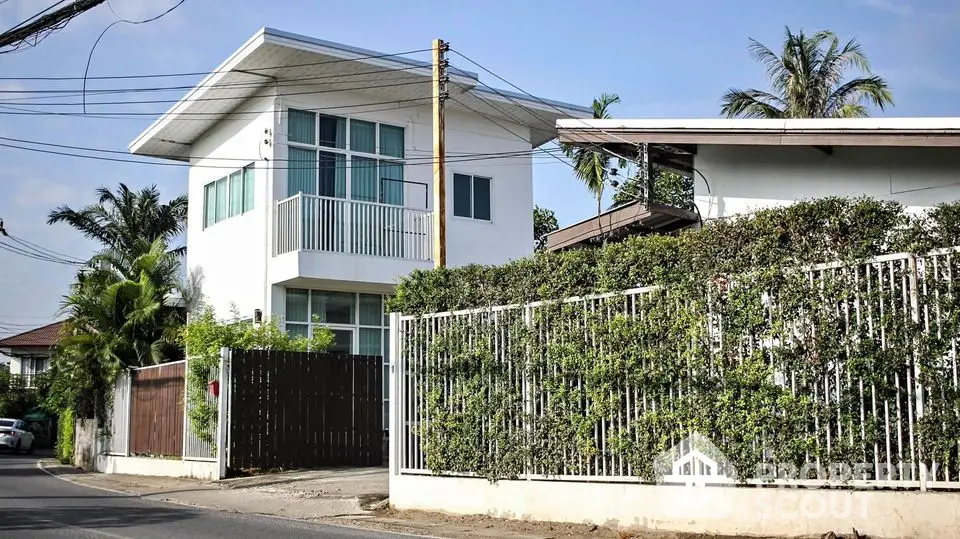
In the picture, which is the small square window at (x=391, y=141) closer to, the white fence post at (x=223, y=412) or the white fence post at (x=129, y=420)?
the white fence post at (x=223, y=412)

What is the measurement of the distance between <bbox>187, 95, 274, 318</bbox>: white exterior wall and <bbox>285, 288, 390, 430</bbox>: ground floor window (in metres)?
0.81

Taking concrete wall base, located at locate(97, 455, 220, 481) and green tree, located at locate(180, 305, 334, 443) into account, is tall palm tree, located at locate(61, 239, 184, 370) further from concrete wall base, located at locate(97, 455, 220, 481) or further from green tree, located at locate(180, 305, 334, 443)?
green tree, located at locate(180, 305, 334, 443)

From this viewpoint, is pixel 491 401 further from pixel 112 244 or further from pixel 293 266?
pixel 112 244

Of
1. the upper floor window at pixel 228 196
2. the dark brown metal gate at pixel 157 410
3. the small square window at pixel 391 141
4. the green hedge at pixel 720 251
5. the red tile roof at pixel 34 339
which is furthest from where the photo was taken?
the red tile roof at pixel 34 339

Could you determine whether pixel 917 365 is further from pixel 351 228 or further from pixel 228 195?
pixel 228 195

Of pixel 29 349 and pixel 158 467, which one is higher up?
pixel 29 349

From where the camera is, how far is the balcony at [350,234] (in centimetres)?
2189

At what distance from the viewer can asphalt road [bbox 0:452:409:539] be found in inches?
446

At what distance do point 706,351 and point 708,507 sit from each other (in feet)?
5.17

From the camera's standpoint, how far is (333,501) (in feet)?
49.1

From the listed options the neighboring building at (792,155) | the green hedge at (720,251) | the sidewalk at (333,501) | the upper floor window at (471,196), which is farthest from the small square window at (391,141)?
the green hedge at (720,251)

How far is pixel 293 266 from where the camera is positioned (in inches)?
852

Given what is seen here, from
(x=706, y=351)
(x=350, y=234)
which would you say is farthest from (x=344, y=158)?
(x=706, y=351)

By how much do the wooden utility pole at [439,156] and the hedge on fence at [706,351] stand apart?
3.26 metres
